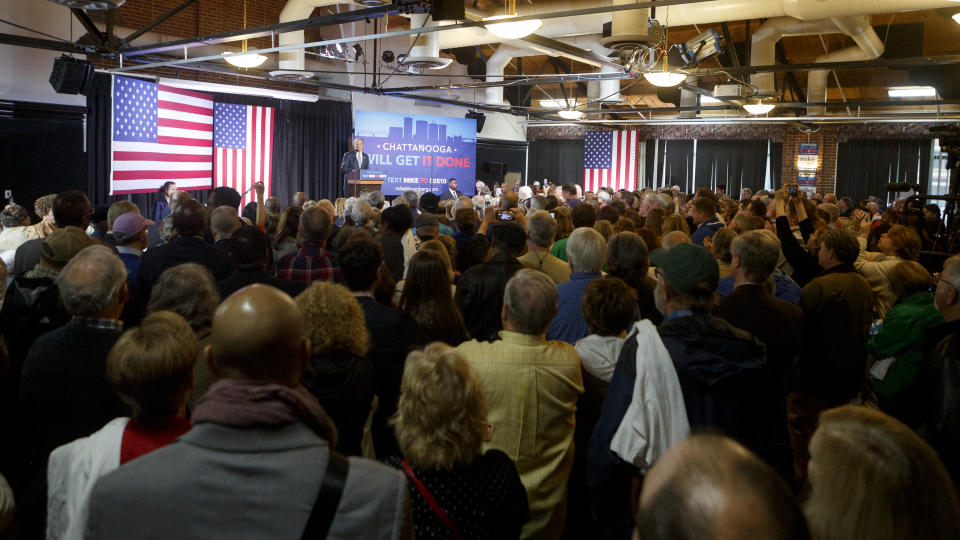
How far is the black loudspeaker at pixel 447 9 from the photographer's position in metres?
5.25

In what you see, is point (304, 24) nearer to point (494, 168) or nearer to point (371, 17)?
point (371, 17)

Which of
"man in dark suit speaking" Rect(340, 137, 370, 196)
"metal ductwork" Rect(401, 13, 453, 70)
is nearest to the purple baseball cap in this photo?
"metal ductwork" Rect(401, 13, 453, 70)

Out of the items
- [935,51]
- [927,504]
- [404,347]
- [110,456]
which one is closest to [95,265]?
[110,456]

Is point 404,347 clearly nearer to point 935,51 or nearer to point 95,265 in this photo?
point 95,265

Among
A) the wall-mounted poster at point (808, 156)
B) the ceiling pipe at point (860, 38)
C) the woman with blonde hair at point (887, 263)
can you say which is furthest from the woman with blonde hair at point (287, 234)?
the wall-mounted poster at point (808, 156)

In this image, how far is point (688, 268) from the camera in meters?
2.45

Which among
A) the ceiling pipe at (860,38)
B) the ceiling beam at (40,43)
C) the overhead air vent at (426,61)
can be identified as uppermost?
the ceiling pipe at (860,38)

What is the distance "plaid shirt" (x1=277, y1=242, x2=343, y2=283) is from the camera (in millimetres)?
4258

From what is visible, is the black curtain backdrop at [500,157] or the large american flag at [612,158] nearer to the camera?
the black curtain backdrop at [500,157]

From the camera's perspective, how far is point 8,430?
92.8 inches

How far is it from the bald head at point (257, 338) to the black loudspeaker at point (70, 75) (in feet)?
26.5

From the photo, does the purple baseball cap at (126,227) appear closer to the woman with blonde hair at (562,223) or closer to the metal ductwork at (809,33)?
the woman with blonde hair at (562,223)

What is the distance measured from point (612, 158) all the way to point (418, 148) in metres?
6.69

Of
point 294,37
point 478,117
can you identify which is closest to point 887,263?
point 294,37
